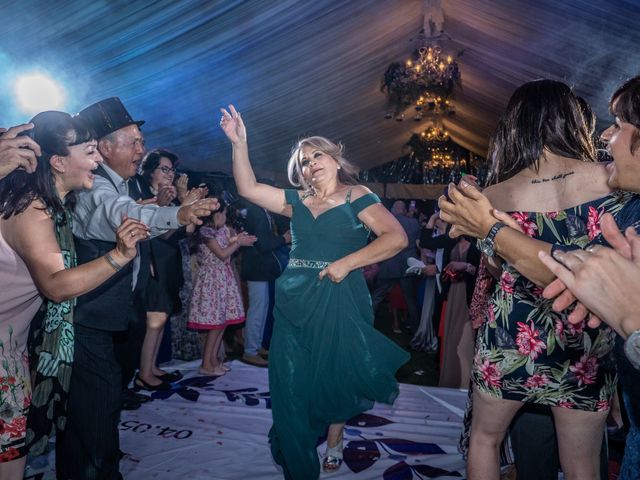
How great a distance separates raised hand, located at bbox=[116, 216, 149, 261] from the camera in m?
1.68

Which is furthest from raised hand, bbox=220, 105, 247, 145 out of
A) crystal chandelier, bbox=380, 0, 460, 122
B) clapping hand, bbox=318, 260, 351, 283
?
crystal chandelier, bbox=380, 0, 460, 122

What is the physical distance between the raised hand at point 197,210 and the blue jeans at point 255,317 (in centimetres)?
298

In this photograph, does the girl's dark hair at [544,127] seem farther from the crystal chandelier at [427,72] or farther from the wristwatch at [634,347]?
the crystal chandelier at [427,72]

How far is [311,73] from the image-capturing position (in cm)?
607

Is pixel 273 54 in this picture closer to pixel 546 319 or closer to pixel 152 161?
pixel 152 161

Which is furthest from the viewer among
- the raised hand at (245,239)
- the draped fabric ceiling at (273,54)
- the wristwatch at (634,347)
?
the raised hand at (245,239)

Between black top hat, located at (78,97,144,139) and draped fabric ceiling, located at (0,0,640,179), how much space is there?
97 cm

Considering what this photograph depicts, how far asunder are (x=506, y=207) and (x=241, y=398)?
278 centimetres

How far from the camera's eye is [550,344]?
1.60m

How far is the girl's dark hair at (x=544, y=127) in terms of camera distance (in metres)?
1.68

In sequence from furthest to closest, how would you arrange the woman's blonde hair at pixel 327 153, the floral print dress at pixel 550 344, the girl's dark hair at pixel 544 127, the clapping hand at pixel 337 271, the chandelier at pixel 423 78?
the chandelier at pixel 423 78 → the woman's blonde hair at pixel 327 153 → the clapping hand at pixel 337 271 → the girl's dark hair at pixel 544 127 → the floral print dress at pixel 550 344

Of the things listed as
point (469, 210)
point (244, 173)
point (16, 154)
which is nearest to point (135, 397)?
point (244, 173)

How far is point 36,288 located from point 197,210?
66 centimetres

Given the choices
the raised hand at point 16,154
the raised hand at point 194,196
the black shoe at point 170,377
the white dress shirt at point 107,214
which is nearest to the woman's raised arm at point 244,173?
the raised hand at point 194,196
